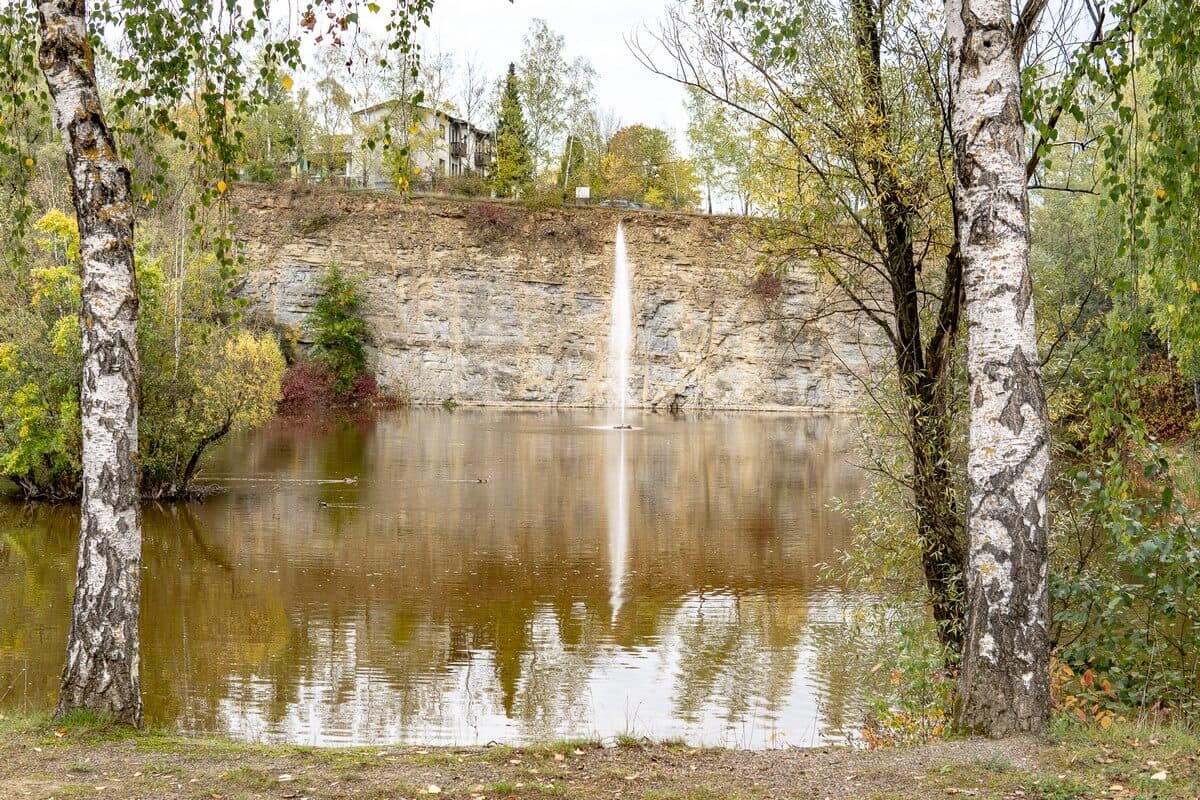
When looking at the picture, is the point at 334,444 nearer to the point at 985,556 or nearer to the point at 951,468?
the point at 951,468

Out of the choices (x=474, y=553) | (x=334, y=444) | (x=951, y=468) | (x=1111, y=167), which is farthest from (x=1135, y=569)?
(x=334, y=444)

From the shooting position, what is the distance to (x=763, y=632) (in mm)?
12414

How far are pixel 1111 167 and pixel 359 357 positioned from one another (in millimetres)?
47747

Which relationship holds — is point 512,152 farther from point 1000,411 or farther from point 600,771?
point 600,771

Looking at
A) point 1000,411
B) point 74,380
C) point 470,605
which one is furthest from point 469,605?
point 74,380

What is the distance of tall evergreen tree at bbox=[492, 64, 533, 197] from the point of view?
58.8 meters

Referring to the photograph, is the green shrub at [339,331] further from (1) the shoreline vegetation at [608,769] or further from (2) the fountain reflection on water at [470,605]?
(1) the shoreline vegetation at [608,769]

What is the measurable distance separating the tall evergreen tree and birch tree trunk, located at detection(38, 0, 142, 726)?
53.3 metres

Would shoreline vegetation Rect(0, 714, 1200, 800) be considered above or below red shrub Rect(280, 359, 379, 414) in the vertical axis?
below

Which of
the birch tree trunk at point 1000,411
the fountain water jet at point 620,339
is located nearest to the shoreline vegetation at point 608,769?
the birch tree trunk at point 1000,411

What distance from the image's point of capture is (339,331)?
165 ft

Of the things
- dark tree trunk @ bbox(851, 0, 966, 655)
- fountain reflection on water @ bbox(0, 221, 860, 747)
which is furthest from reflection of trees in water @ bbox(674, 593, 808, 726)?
dark tree trunk @ bbox(851, 0, 966, 655)

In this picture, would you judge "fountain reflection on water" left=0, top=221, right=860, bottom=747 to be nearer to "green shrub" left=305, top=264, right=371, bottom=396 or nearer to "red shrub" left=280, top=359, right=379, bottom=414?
"red shrub" left=280, top=359, right=379, bottom=414

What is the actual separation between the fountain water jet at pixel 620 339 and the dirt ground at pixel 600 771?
160 ft
